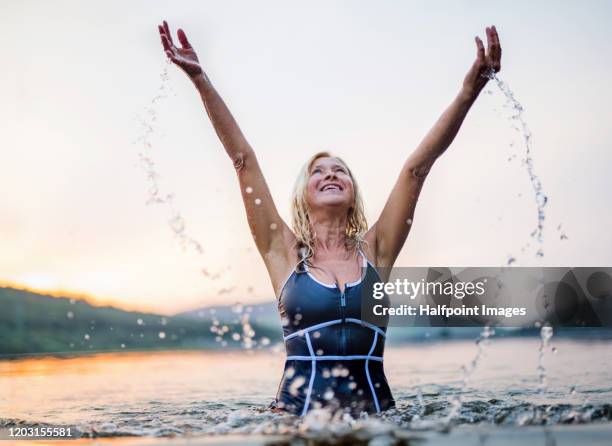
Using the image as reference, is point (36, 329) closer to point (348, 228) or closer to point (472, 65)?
point (348, 228)

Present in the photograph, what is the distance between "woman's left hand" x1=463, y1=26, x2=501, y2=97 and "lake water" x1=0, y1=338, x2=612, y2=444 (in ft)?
4.71

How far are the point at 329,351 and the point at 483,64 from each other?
1.43 meters

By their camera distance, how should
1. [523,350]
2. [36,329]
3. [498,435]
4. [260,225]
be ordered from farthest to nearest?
[523,350], [36,329], [260,225], [498,435]

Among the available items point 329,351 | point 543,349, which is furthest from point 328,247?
point 543,349

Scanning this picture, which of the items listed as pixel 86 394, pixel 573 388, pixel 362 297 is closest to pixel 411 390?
pixel 573 388

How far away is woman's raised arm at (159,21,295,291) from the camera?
3.20 metres

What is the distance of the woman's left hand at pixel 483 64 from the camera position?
3.07m

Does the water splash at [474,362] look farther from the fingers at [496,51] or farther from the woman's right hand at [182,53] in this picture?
the woman's right hand at [182,53]

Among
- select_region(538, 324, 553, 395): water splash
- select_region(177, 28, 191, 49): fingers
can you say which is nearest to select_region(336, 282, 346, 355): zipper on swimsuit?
select_region(538, 324, 553, 395): water splash

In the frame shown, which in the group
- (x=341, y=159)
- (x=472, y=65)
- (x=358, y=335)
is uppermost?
(x=472, y=65)

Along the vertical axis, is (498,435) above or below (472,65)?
below

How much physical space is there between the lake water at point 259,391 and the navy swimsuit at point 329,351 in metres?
0.11

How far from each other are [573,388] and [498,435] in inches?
130

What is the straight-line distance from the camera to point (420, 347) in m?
9.43
